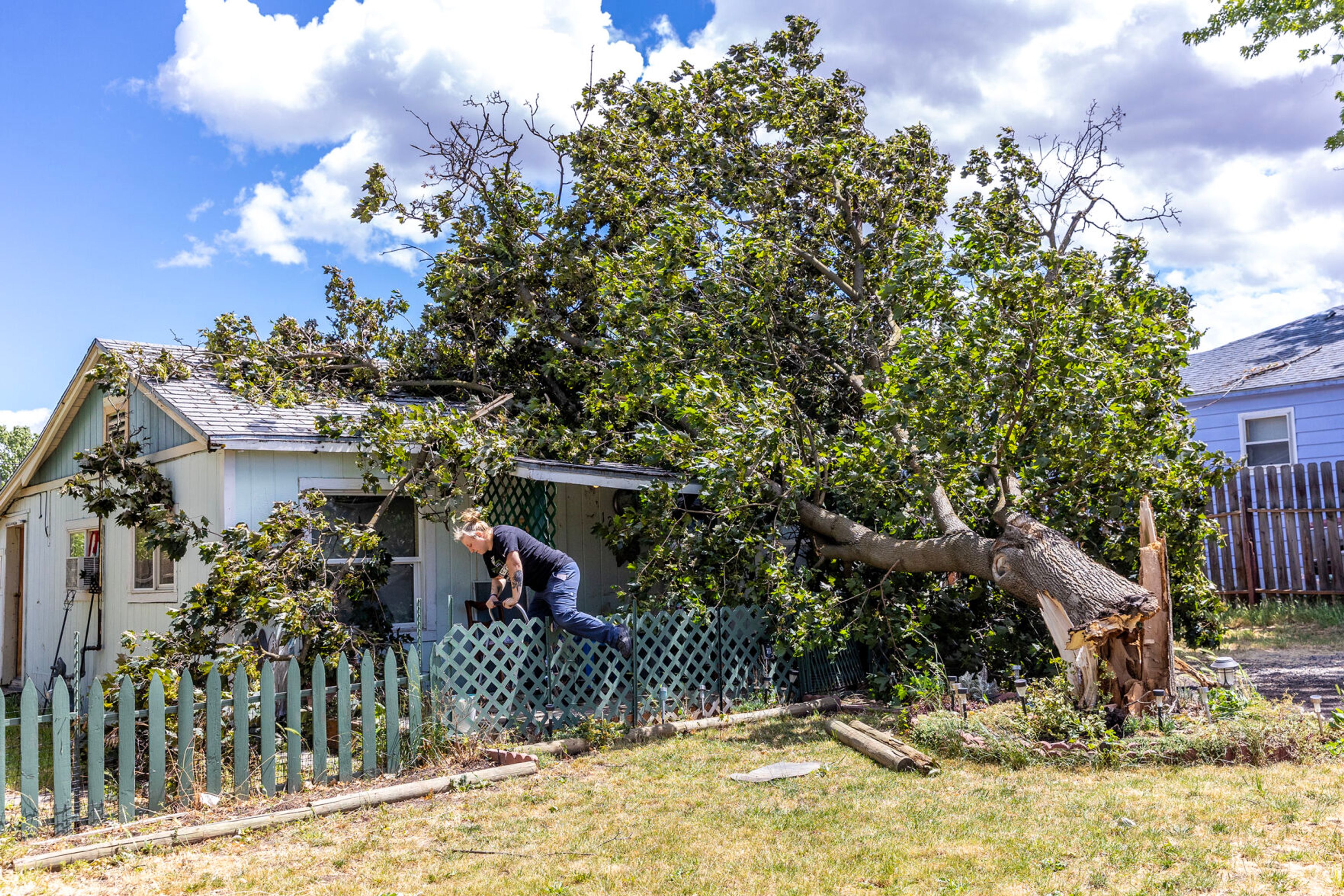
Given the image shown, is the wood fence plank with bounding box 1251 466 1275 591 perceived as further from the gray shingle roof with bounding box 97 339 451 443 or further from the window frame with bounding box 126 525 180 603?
the window frame with bounding box 126 525 180 603

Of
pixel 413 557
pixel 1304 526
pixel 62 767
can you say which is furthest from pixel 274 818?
pixel 1304 526

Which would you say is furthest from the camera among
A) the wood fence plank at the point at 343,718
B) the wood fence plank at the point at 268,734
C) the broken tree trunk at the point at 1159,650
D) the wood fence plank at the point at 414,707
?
the broken tree trunk at the point at 1159,650

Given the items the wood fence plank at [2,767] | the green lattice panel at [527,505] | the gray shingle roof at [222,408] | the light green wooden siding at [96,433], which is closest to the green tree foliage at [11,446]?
the light green wooden siding at [96,433]

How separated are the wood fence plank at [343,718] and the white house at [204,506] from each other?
84 cm

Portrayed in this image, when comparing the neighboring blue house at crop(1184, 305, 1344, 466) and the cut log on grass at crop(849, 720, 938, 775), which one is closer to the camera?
the cut log on grass at crop(849, 720, 938, 775)

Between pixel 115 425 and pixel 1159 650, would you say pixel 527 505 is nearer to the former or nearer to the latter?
pixel 115 425

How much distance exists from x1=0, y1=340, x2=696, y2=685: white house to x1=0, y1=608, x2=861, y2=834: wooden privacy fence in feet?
2.46

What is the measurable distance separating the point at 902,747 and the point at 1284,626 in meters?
9.81

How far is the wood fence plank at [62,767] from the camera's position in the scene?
5.55m

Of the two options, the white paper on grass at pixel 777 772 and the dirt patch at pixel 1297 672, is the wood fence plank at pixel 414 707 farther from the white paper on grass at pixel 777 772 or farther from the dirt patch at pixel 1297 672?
the dirt patch at pixel 1297 672

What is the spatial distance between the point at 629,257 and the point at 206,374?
17.9ft

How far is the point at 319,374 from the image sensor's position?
12.9 m

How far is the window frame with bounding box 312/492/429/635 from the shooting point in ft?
33.1

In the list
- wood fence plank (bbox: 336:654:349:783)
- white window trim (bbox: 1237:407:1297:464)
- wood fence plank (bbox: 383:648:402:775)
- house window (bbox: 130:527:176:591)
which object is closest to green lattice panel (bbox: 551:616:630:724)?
wood fence plank (bbox: 383:648:402:775)
